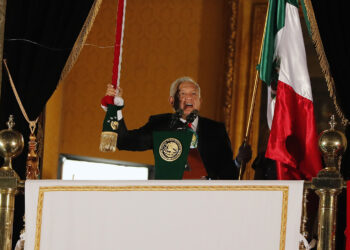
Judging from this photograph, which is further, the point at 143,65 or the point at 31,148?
the point at 143,65

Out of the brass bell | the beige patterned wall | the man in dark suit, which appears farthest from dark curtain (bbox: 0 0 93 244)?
the beige patterned wall

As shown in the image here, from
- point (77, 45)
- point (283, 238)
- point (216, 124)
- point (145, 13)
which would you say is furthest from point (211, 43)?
point (283, 238)

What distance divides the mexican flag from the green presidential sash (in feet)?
2.03

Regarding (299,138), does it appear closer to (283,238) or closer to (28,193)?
(283,238)

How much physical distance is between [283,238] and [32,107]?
180 centimetres

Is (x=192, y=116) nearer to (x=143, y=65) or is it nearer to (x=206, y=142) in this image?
(x=206, y=142)

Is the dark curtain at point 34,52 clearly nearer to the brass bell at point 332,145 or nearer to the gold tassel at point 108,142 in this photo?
the gold tassel at point 108,142

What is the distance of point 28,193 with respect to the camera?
13.0 feet

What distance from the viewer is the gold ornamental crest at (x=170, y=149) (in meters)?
4.97

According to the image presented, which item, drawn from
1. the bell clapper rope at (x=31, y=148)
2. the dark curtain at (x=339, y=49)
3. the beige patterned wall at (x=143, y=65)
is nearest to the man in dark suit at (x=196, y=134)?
the bell clapper rope at (x=31, y=148)

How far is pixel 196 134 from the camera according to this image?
539 cm

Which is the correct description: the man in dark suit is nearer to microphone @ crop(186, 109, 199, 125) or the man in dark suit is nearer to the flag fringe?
microphone @ crop(186, 109, 199, 125)

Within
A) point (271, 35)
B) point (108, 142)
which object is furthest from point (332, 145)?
point (108, 142)

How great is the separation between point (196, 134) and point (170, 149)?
45 cm
